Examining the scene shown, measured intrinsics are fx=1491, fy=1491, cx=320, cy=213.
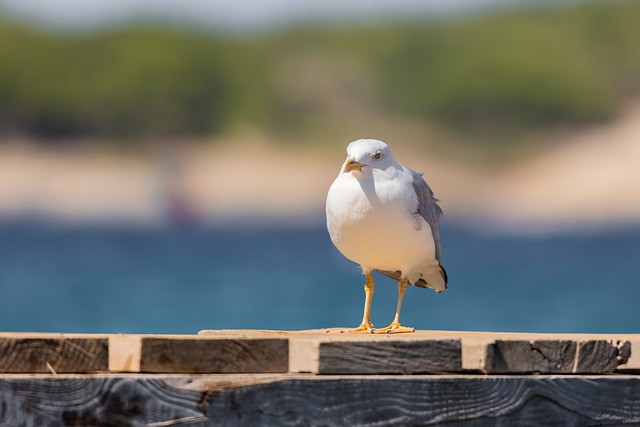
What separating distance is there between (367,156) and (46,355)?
1.64m

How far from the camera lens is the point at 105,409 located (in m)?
3.37

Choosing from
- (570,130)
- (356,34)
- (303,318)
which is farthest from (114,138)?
(303,318)

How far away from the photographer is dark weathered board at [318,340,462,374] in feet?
11.2

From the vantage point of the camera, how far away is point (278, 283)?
24391 millimetres

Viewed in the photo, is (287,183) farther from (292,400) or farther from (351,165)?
(292,400)

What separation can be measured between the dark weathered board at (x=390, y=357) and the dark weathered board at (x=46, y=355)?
54 cm

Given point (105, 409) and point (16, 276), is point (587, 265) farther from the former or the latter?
point (105, 409)

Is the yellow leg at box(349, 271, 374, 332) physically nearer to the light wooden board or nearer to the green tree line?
the light wooden board

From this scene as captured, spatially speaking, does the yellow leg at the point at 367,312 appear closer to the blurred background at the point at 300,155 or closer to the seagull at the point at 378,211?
the seagull at the point at 378,211

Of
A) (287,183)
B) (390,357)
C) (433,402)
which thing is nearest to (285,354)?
(390,357)

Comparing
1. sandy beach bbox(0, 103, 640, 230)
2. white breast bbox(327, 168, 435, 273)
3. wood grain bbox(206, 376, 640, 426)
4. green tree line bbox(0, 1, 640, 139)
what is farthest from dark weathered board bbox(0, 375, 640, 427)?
green tree line bbox(0, 1, 640, 139)

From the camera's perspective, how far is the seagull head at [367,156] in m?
4.76

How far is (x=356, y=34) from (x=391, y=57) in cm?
173

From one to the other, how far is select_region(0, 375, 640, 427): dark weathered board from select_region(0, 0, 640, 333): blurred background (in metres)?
16.4
